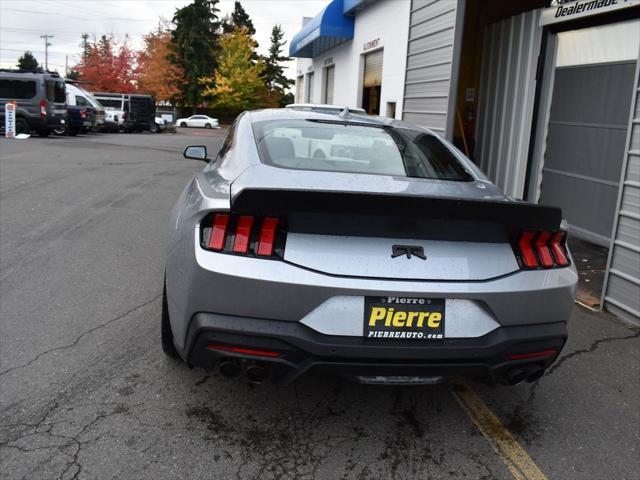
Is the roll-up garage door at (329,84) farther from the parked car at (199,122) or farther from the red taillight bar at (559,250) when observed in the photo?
the parked car at (199,122)

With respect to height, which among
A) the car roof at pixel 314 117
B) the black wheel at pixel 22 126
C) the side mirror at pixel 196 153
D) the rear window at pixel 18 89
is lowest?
the black wheel at pixel 22 126

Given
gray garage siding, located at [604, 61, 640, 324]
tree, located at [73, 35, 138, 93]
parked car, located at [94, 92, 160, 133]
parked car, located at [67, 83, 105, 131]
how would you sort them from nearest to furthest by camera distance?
gray garage siding, located at [604, 61, 640, 324] < parked car, located at [67, 83, 105, 131] < parked car, located at [94, 92, 160, 133] < tree, located at [73, 35, 138, 93]

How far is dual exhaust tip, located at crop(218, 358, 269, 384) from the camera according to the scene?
2.74 metres

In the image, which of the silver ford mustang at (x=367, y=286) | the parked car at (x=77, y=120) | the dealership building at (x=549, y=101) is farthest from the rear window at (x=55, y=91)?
the silver ford mustang at (x=367, y=286)

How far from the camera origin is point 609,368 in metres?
4.12

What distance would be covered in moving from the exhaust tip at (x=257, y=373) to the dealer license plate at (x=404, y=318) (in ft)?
1.66

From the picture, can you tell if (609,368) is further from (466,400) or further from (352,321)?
(352,321)

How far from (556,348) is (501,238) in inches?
25.0

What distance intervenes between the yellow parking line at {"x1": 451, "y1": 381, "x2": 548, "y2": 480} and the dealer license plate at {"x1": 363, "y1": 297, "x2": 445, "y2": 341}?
2.52 ft

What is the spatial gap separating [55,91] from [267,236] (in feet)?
80.7

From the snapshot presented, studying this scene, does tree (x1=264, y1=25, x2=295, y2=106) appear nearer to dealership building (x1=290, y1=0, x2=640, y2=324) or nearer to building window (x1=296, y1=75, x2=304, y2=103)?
building window (x1=296, y1=75, x2=304, y2=103)

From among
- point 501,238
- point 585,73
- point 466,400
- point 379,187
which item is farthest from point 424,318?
point 585,73

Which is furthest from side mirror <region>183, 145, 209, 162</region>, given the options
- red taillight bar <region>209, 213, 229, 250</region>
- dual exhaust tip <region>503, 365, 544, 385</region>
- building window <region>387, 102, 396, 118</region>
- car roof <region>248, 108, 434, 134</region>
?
building window <region>387, 102, 396, 118</region>

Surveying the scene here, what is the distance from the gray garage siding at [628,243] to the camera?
16.5 feet
